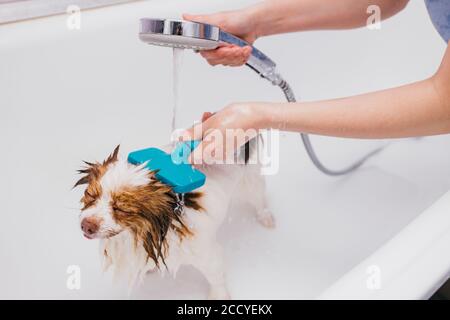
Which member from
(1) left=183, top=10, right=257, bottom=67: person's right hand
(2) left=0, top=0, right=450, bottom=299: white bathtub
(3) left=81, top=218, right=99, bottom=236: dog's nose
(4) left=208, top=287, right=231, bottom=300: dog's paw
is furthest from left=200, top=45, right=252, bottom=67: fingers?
(4) left=208, top=287, right=231, bottom=300: dog's paw

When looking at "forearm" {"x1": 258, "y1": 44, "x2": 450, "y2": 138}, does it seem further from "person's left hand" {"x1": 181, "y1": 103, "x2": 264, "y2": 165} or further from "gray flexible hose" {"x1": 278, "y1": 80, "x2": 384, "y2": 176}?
"gray flexible hose" {"x1": 278, "y1": 80, "x2": 384, "y2": 176}

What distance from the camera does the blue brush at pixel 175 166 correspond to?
665 millimetres

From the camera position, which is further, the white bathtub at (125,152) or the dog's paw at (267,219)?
the dog's paw at (267,219)

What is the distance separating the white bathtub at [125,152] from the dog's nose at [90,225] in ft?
0.60

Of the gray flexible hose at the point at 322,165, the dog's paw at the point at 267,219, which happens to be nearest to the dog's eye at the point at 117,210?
the dog's paw at the point at 267,219

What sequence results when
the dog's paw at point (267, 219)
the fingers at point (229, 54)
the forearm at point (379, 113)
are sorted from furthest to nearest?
the dog's paw at point (267, 219) < the fingers at point (229, 54) < the forearm at point (379, 113)

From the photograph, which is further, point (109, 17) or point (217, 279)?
point (109, 17)

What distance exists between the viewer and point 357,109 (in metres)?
0.66

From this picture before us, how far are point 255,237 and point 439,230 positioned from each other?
0.58 meters

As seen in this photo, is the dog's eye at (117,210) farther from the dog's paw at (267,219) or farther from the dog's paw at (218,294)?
the dog's paw at (267,219)
